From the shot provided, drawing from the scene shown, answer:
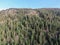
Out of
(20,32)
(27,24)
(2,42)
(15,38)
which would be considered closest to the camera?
(2,42)

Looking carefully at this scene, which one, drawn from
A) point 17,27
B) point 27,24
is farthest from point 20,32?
point 27,24

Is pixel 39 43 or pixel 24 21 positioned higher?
pixel 24 21

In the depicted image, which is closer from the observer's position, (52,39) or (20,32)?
(52,39)

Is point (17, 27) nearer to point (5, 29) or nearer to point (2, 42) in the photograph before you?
point (5, 29)

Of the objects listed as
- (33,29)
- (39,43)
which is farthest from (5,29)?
(39,43)

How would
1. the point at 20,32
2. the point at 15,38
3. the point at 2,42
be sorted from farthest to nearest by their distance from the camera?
1. the point at 20,32
2. the point at 15,38
3. the point at 2,42

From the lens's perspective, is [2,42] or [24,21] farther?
[24,21]

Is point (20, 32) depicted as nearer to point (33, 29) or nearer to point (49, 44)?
point (33, 29)

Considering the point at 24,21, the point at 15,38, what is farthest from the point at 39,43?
the point at 24,21
